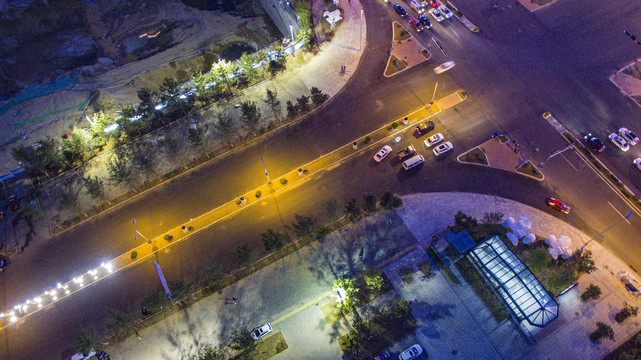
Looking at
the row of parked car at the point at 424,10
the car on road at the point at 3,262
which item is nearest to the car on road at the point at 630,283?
the row of parked car at the point at 424,10

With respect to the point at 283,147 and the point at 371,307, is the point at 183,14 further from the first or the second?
the point at 371,307

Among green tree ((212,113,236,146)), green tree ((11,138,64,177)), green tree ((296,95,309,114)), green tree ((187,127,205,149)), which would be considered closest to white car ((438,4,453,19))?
green tree ((296,95,309,114))

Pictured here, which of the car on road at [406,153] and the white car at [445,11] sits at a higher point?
the white car at [445,11]

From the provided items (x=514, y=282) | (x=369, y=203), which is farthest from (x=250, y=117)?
(x=514, y=282)

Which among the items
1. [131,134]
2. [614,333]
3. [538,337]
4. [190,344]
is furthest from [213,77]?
[614,333]

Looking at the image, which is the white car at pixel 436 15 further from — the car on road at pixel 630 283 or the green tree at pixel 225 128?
the car on road at pixel 630 283

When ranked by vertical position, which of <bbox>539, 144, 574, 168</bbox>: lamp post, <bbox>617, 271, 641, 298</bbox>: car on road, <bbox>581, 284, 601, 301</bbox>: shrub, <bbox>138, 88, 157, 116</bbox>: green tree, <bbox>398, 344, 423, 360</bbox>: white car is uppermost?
<bbox>138, 88, 157, 116</bbox>: green tree

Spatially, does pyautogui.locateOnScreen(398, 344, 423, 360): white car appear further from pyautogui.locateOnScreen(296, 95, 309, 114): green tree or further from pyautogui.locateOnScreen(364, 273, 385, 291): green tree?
pyautogui.locateOnScreen(296, 95, 309, 114): green tree
